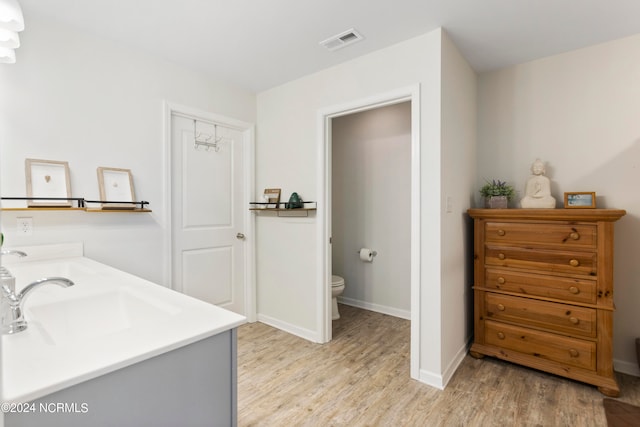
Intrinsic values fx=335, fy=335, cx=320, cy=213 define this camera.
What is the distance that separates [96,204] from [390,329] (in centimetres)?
262

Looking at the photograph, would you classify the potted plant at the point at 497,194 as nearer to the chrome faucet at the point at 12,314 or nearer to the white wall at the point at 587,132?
A: the white wall at the point at 587,132

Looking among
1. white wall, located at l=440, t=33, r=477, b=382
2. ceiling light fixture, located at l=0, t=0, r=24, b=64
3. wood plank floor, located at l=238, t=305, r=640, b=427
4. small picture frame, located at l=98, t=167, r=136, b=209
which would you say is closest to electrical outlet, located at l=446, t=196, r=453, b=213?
white wall, located at l=440, t=33, r=477, b=382

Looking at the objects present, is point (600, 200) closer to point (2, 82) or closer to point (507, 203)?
point (507, 203)

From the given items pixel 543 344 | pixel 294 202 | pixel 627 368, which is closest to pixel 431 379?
pixel 543 344

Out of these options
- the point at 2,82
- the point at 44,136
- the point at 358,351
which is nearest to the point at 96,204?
the point at 44,136

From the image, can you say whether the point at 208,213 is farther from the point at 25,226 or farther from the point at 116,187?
the point at 25,226

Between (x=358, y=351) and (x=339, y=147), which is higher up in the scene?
(x=339, y=147)

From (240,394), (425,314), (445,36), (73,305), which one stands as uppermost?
(445,36)

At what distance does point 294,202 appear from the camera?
2.93m

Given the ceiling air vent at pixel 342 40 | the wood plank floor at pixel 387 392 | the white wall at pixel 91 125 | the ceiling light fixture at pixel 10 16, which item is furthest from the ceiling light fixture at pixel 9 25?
the wood plank floor at pixel 387 392

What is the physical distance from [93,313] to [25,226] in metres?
1.06

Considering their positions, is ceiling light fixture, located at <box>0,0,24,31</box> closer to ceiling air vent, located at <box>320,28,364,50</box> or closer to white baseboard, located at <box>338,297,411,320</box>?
ceiling air vent, located at <box>320,28,364,50</box>

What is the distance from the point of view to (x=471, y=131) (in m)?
2.79

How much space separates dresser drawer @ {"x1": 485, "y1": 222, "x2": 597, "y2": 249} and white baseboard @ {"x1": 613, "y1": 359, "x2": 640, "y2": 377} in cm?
95
